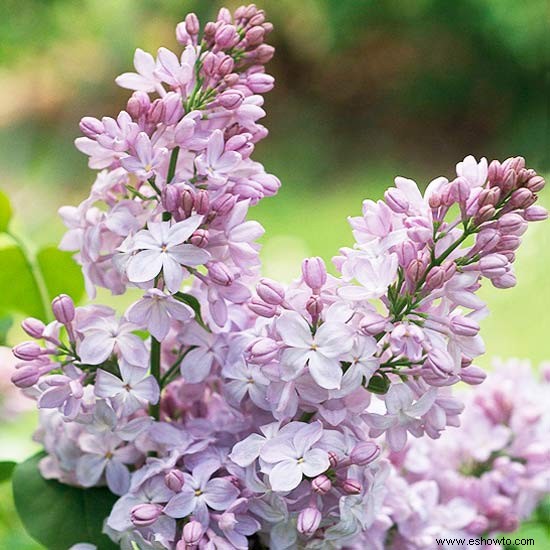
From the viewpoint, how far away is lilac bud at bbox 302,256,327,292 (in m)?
0.41

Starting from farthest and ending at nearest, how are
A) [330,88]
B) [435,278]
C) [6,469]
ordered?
[330,88], [6,469], [435,278]

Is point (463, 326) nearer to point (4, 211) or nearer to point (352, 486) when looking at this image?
point (352, 486)

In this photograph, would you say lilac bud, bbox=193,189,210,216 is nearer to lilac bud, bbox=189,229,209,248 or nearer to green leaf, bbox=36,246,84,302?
lilac bud, bbox=189,229,209,248

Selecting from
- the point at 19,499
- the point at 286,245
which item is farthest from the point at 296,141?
the point at 19,499

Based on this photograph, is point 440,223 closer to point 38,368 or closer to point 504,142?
point 38,368

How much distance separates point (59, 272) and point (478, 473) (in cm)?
27

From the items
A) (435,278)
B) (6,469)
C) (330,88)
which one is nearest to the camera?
(435,278)

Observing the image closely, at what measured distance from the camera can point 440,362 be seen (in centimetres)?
39

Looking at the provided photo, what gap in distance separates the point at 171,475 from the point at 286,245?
2.10 m

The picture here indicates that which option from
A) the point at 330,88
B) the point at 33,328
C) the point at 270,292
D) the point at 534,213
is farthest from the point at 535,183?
the point at 330,88

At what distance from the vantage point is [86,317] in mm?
441

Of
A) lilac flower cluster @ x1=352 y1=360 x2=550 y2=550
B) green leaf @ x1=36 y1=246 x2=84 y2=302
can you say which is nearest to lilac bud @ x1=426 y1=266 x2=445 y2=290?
lilac flower cluster @ x1=352 y1=360 x2=550 y2=550

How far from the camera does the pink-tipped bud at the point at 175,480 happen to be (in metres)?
0.41

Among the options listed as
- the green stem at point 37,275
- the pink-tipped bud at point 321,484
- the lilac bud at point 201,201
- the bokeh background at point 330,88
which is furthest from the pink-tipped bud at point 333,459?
the bokeh background at point 330,88
